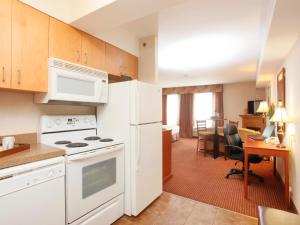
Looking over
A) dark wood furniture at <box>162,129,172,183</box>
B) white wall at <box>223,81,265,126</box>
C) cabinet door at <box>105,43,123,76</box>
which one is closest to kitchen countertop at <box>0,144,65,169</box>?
cabinet door at <box>105,43,123,76</box>

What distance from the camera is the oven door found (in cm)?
159

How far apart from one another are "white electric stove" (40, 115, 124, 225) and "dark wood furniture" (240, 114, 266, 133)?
207 inches

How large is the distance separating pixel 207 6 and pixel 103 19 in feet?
4.06

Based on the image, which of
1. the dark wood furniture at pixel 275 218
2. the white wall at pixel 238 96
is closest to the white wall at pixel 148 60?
the dark wood furniture at pixel 275 218

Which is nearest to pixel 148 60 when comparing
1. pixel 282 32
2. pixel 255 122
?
pixel 282 32

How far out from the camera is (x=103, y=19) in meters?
1.85

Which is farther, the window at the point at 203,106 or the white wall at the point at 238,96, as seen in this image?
the window at the point at 203,106

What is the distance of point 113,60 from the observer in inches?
97.1

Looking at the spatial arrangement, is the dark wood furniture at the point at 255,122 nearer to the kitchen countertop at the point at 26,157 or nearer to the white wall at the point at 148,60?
the white wall at the point at 148,60

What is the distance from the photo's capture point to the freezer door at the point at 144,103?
206cm

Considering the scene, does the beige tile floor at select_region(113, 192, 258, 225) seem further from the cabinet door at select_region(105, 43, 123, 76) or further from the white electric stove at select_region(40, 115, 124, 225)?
the cabinet door at select_region(105, 43, 123, 76)

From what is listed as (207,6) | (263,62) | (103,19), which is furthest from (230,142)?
(103,19)

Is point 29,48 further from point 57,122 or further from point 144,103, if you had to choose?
point 144,103

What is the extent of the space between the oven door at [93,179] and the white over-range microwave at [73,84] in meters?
0.63
